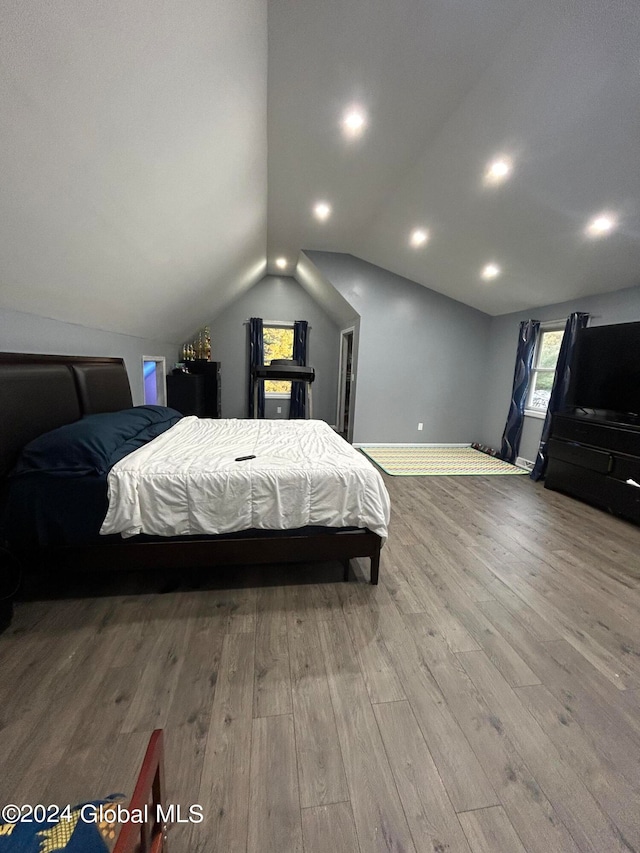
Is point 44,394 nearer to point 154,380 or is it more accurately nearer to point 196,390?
point 154,380

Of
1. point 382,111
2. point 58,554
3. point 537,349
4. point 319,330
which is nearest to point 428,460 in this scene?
point 537,349

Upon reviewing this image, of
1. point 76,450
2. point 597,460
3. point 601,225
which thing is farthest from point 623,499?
point 76,450

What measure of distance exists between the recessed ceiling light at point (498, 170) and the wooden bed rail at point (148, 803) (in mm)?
3585

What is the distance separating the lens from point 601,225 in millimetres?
2752

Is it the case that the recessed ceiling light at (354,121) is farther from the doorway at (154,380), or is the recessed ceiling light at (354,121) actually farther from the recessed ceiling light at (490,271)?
the doorway at (154,380)

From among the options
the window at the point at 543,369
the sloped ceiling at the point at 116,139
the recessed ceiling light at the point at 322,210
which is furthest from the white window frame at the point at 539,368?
the sloped ceiling at the point at 116,139

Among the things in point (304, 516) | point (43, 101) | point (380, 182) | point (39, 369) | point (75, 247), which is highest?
point (380, 182)

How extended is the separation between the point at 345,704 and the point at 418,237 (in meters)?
4.37

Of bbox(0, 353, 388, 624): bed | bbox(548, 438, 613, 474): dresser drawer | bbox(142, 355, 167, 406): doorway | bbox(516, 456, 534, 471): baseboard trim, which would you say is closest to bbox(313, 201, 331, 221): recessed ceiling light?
bbox(142, 355, 167, 406): doorway

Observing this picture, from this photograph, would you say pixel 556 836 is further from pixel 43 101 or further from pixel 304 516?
pixel 43 101

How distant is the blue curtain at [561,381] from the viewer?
387 cm

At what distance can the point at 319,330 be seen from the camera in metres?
6.66

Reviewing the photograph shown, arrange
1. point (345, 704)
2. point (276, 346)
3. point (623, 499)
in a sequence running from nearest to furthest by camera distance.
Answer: point (345, 704) < point (623, 499) < point (276, 346)

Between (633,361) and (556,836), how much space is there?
365cm
